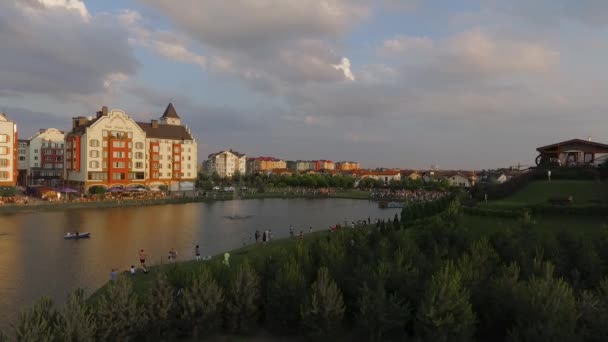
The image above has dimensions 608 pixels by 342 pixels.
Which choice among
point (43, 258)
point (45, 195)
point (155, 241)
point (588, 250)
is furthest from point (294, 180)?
point (588, 250)

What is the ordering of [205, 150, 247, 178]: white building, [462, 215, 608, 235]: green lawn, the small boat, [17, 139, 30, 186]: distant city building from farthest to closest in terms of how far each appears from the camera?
[205, 150, 247, 178]: white building
[17, 139, 30, 186]: distant city building
the small boat
[462, 215, 608, 235]: green lawn

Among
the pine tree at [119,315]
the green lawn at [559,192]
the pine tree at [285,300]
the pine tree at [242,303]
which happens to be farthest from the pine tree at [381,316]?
the green lawn at [559,192]

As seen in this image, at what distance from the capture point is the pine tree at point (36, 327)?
453 inches

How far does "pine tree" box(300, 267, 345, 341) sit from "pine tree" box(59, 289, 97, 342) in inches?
282

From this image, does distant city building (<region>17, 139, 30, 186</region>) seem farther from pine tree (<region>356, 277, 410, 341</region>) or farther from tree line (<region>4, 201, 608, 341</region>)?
pine tree (<region>356, 277, 410, 341</region>)

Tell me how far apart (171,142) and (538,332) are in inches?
3638

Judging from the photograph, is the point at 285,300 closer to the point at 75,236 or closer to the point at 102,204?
the point at 75,236

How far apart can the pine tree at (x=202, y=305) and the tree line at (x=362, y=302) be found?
0.04 m

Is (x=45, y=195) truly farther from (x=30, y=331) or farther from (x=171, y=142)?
(x=30, y=331)

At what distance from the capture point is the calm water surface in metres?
23.6

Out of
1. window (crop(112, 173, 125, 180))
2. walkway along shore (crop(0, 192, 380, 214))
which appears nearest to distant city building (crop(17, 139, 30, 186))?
window (crop(112, 173, 125, 180))

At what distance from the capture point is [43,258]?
2948 centimetres

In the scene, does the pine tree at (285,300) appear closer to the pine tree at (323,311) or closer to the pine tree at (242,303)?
the pine tree at (242,303)

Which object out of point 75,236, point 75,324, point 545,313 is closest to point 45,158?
point 75,236
